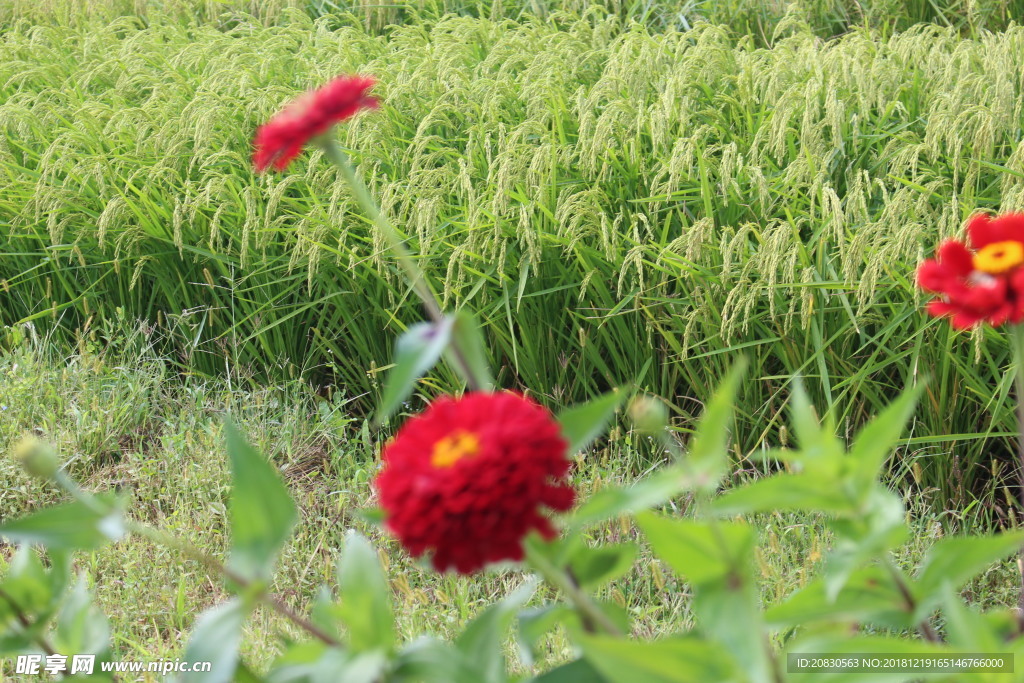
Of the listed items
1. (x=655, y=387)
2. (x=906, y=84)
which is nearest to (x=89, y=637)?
(x=655, y=387)

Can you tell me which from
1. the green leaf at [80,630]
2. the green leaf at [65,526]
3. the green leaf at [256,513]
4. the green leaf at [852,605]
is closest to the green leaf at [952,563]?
the green leaf at [852,605]

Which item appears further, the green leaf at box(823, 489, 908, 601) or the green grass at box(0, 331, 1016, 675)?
the green grass at box(0, 331, 1016, 675)

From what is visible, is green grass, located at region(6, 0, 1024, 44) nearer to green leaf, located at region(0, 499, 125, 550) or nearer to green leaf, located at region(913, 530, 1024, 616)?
green leaf, located at region(913, 530, 1024, 616)

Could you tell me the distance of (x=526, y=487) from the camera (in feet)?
1.83

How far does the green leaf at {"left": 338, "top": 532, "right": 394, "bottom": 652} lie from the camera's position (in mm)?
599

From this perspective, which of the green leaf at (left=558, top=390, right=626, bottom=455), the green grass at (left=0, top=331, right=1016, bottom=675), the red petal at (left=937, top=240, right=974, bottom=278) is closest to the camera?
the green leaf at (left=558, top=390, right=626, bottom=455)

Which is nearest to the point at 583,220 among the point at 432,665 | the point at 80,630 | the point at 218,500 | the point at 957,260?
the point at 218,500

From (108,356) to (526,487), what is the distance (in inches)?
86.8

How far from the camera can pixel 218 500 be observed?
73.7 inches

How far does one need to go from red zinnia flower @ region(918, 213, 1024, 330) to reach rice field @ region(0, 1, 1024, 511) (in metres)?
0.81

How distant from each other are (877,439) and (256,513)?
39 centimetres

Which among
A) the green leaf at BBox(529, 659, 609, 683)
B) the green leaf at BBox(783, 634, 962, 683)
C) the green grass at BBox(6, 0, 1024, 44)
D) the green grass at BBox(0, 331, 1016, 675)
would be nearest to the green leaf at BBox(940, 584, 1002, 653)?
the green leaf at BBox(783, 634, 962, 683)

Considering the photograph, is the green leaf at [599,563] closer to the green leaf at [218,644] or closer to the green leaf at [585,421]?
the green leaf at [585,421]

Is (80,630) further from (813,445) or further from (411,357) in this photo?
(813,445)
